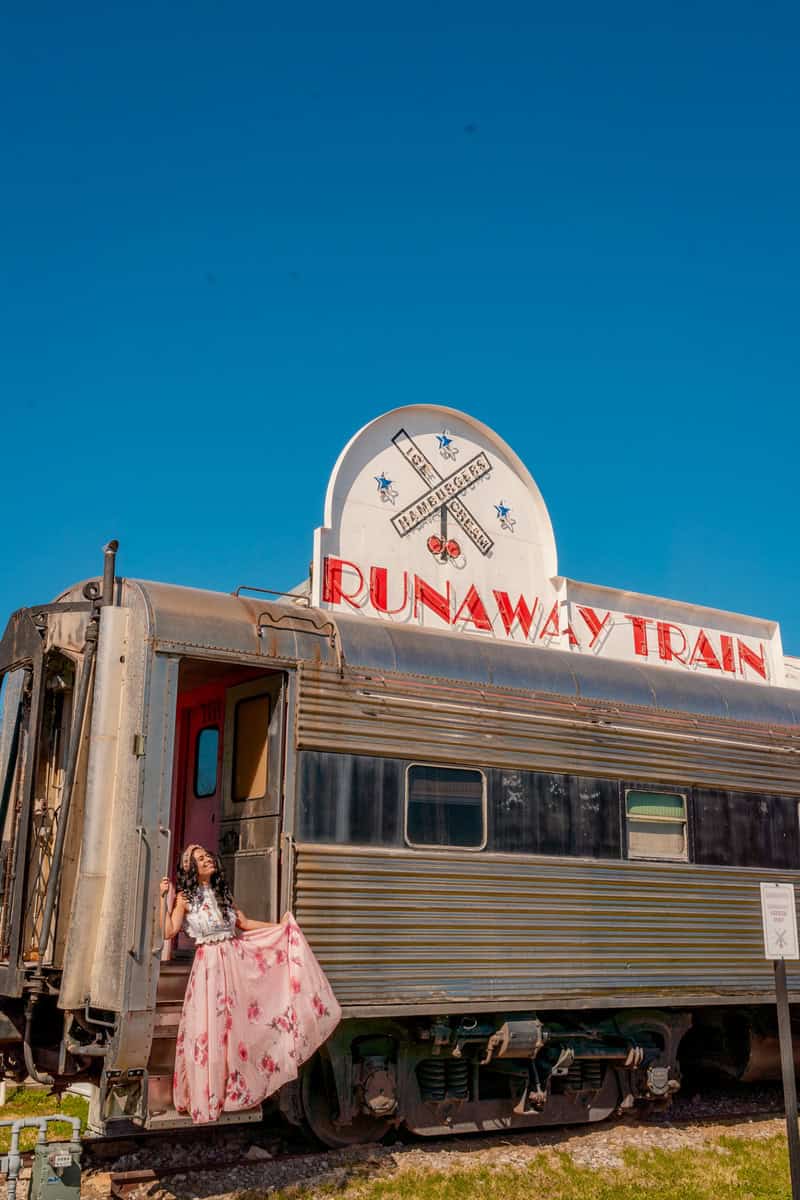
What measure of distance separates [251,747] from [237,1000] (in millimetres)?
1827

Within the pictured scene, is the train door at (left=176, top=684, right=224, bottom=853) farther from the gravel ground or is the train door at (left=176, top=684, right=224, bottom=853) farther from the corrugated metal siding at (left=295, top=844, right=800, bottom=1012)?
the gravel ground

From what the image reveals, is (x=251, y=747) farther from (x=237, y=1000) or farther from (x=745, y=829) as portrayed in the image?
(x=745, y=829)

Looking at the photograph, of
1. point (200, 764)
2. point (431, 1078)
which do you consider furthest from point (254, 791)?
point (431, 1078)

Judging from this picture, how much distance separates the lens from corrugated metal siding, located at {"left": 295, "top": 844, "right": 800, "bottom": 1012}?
26.3 ft

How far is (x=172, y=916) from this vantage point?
290 inches

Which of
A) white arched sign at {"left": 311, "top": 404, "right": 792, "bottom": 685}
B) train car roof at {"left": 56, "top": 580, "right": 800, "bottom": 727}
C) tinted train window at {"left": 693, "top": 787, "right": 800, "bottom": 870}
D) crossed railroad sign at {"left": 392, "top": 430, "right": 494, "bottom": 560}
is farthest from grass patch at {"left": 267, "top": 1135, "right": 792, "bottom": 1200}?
crossed railroad sign at {"left": 392, "top": 430, "right": 494, "bottom": 560}

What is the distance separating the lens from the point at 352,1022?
8.20m

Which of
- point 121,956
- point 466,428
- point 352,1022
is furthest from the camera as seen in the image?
point 466,428

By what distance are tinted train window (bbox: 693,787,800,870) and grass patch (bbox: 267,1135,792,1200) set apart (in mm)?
2344

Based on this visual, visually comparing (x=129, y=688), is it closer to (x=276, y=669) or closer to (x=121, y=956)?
(x=276, y=669)

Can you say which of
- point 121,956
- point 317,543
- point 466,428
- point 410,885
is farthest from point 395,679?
point 466,428

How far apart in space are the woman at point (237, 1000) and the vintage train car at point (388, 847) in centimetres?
20

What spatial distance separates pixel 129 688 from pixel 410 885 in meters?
2.37

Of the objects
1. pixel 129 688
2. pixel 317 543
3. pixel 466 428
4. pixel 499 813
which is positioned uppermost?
pixel 466 428
